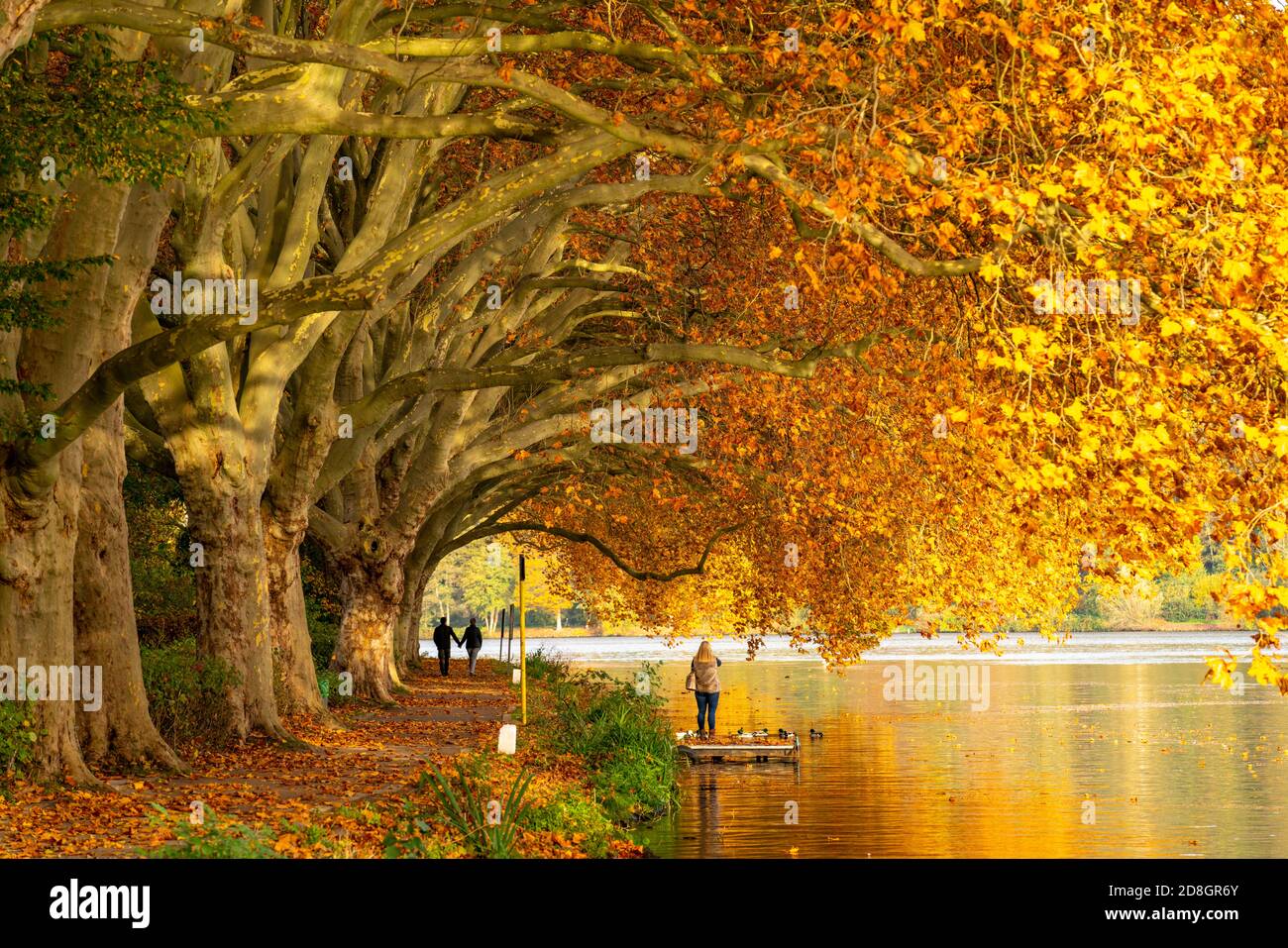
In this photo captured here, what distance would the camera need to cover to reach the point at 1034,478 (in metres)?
11.9

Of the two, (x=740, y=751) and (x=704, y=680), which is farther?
(x=704, y=680)

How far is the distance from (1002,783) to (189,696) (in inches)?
572

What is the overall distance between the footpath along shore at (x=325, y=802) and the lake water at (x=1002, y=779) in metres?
2.29

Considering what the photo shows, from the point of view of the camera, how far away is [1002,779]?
28484mm

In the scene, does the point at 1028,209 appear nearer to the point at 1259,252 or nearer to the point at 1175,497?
the point at 1259,252

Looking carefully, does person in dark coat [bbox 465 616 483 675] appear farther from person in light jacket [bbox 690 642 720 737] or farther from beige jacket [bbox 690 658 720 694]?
beige jacket [bbox 690 658 720 694]

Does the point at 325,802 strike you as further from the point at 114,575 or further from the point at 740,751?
the point at 740,751

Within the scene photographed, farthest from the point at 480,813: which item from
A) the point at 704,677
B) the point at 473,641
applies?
the point at 473,641

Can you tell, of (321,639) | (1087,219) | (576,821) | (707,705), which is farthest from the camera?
(321,639)

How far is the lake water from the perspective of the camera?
2109 centimetres

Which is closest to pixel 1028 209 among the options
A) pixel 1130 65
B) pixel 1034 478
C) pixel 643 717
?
pixel 1130 65

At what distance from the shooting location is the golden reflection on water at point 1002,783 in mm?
21016

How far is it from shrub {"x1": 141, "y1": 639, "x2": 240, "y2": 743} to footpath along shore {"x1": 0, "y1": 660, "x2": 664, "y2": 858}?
405 mm

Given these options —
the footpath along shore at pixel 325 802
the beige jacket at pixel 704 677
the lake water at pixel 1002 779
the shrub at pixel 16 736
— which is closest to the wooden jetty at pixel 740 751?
the lake water at pixel 1002 779
